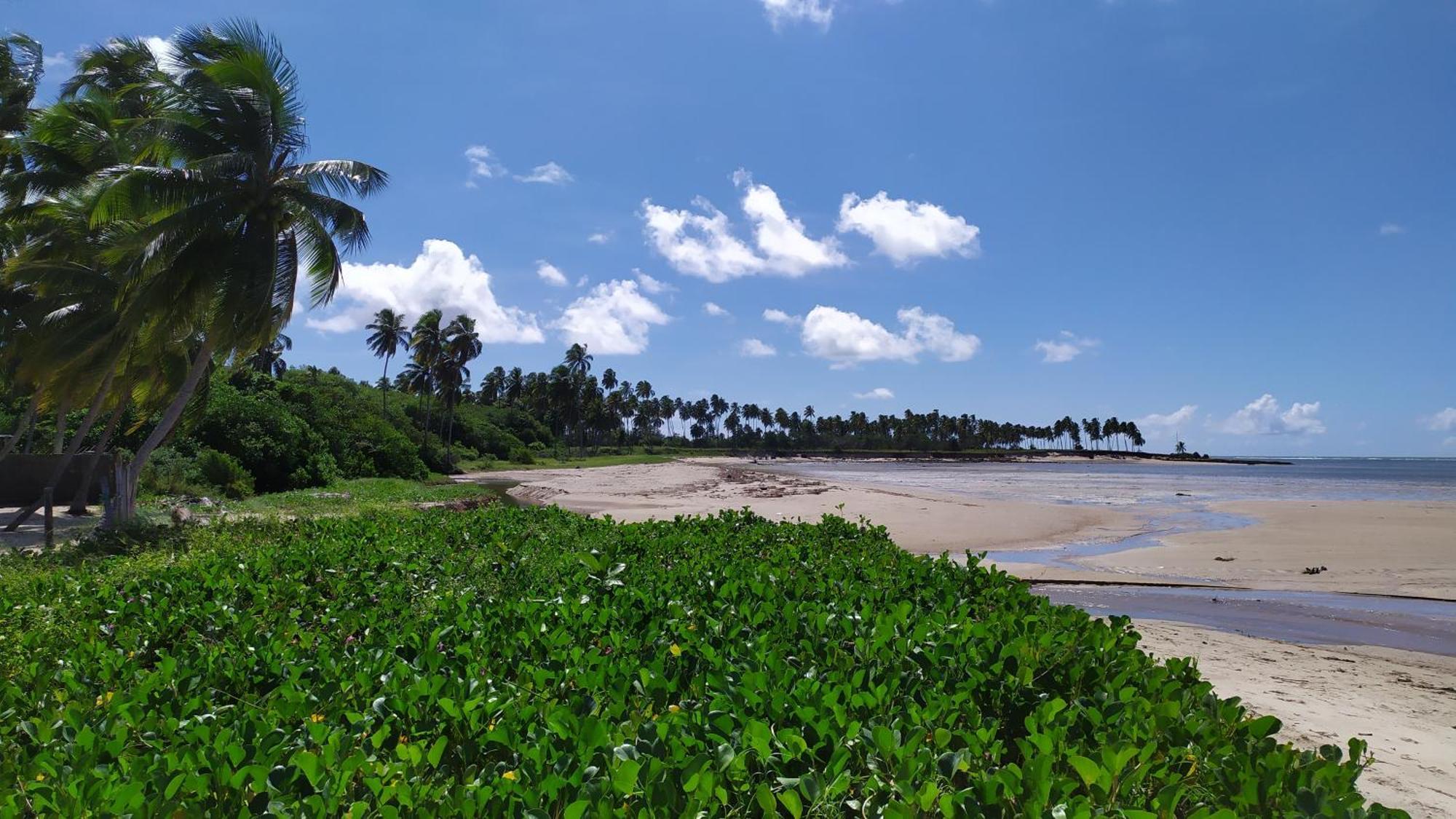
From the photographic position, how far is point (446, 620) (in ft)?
12.3

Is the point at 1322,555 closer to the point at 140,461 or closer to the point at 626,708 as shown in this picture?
the point at 626,708

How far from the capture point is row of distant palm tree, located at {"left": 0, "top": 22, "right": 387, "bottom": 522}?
13344 mm

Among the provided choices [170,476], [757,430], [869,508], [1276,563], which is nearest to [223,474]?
[170,476]

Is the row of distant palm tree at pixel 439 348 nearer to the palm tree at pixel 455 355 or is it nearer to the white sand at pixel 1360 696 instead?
the palm tree at pixel 455 355

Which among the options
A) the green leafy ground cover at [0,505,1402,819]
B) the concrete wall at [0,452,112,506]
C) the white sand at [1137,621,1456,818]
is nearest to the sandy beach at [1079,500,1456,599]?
the white sand at [1137,621,1456,818]

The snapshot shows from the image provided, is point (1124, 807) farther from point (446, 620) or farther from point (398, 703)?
point (446, 620)

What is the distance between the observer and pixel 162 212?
13.2 meters

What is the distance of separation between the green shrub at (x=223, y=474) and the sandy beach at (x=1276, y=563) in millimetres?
11060

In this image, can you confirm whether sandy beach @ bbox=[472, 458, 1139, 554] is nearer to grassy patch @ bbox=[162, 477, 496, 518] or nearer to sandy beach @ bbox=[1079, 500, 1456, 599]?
sandy beach @ bbox=[1079, 500, 1456, 599]

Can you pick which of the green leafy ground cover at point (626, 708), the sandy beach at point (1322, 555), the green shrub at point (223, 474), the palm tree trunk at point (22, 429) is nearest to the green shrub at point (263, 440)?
the green shrub at point (223, 474)

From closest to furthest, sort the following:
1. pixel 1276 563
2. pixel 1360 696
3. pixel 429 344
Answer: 1. pixel 1360 696
2. pixel 1276 563
3. pixel 429 344

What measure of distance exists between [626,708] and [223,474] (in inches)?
1274

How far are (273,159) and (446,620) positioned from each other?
14.6m

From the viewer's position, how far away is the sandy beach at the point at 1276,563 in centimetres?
572
